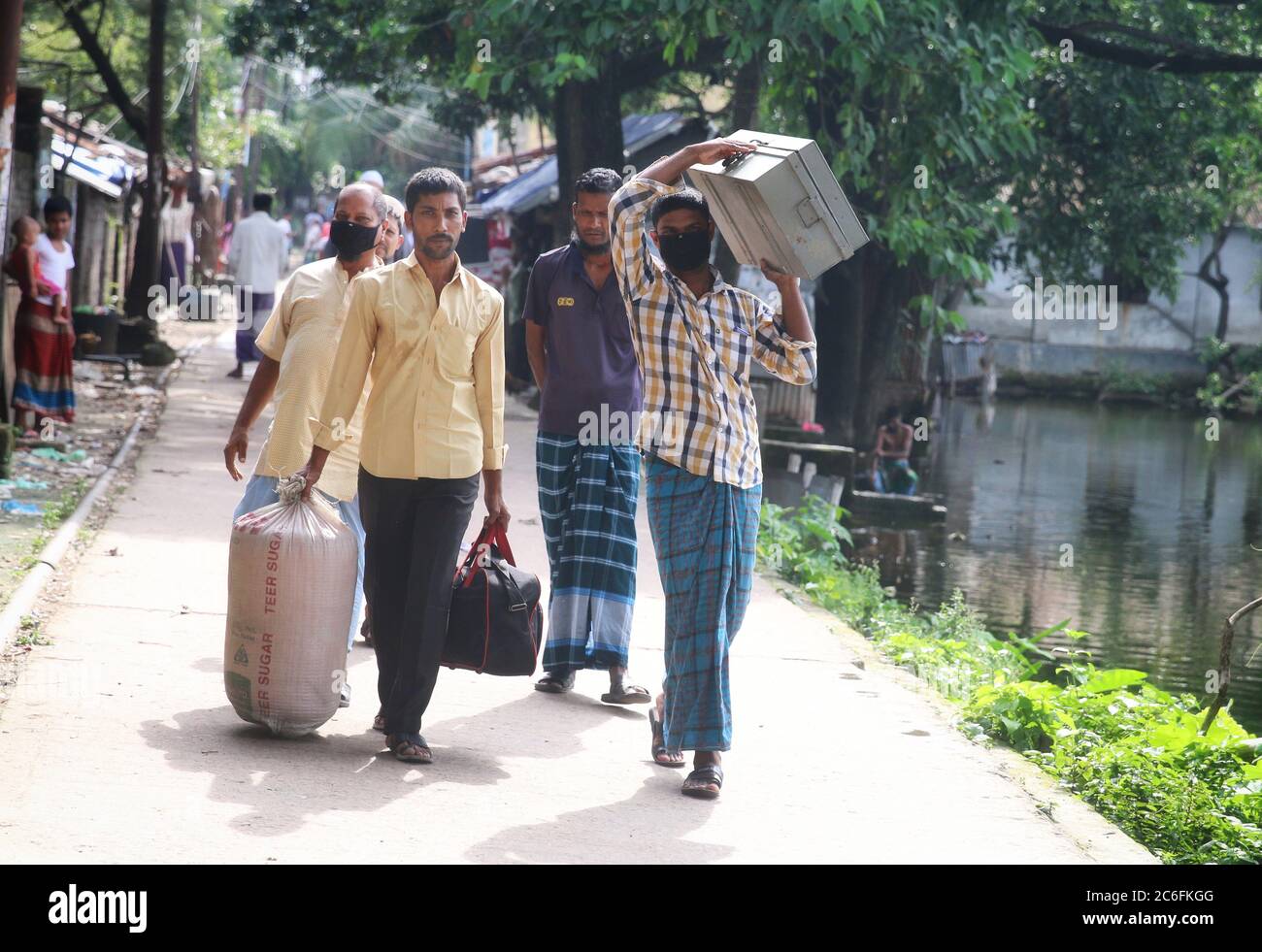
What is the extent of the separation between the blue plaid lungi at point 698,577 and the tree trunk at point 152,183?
1505 cm

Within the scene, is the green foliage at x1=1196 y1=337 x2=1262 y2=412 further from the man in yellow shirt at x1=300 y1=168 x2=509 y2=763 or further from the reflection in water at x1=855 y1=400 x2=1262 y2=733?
the man in yellow shirt at x1=300 y1=168 x2=509 y2=763

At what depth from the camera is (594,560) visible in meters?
5.79

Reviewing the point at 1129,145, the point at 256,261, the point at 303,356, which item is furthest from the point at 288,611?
the point at 1129,145

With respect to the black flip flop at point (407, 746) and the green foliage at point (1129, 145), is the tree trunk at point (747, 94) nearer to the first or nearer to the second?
the green foliage at point (1129, 145)

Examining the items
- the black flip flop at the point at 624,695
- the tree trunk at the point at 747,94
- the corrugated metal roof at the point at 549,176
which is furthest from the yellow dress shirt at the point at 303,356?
the corrugated metal roof at the point at 549,176

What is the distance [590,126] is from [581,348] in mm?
8451

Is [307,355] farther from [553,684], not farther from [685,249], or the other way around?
[553,684]

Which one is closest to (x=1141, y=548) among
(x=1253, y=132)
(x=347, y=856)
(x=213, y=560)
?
(x=1253, y=132)

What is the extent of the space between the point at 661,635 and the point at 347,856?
3.30 meters

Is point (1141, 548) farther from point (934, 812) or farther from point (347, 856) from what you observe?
point (347, 856)

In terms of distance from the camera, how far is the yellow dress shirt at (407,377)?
185 inches

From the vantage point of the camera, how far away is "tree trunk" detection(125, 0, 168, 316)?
18.0 meters

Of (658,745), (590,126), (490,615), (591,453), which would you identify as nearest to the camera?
(490,615)

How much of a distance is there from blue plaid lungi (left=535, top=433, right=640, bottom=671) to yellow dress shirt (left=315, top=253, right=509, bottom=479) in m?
1.05
